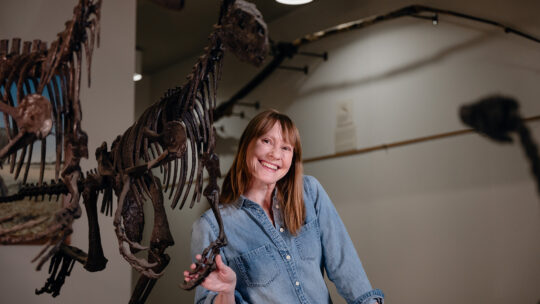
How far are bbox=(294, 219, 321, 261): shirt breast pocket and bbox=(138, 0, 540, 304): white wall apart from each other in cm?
152

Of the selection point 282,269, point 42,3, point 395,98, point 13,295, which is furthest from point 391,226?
point 42,3

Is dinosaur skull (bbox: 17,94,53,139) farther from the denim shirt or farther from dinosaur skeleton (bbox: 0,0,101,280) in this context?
the denim shirt

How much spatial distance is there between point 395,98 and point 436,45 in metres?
0.41

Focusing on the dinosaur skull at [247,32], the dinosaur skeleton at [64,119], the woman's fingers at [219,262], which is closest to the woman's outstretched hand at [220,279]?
the woman's fingers at [219,262]

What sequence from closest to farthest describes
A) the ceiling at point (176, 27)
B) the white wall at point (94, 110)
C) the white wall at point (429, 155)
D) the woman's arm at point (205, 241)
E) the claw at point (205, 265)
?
the claw at point (205, 265) < the woman's arm at point (205, 241) < the white wall at point (94, 110) < the white wall at point (429, 155) < the ceiling at point (176, 27)

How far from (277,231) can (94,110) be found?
156 centimetres

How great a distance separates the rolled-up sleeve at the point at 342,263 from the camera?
5.09 feet

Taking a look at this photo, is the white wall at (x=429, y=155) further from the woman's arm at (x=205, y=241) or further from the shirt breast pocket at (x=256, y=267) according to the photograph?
the woman's arm at (x=205, y=241)

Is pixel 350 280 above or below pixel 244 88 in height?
below

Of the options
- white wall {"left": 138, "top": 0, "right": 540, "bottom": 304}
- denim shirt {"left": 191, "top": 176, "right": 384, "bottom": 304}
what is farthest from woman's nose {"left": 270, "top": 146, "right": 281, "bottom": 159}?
white wall {"left": 138, "top": 0, "right": 540, "bottom": 304}

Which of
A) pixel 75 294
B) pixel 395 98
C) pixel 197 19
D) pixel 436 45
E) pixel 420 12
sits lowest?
pixel 75 294

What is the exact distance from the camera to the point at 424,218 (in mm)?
3092

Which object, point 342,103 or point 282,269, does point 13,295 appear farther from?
point 342,103

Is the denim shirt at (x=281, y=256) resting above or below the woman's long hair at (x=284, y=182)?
below
